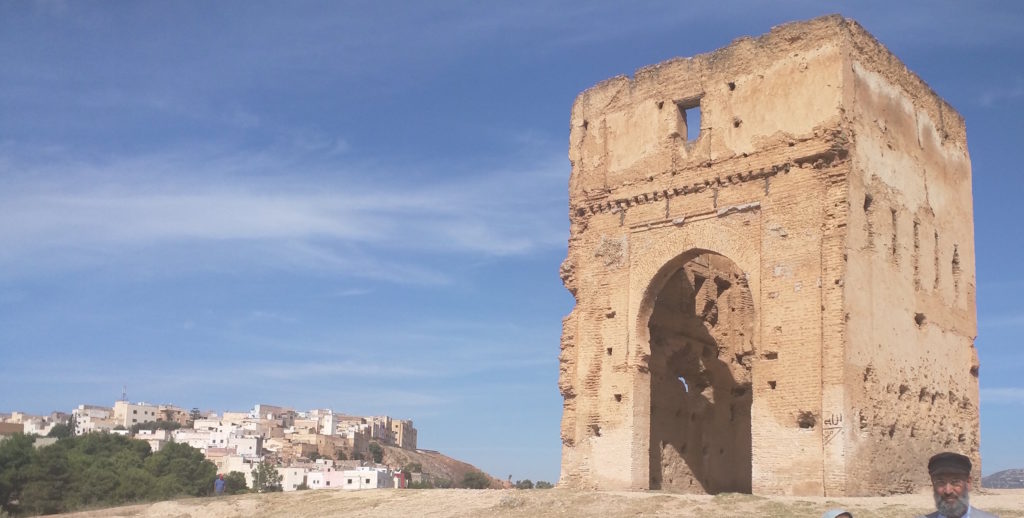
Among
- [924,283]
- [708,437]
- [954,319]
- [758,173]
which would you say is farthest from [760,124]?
[708,437]

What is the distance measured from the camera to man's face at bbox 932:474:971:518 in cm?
427

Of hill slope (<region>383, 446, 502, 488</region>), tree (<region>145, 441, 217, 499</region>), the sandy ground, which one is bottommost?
hill slope (<region>383, 446, 502, 488</region>)

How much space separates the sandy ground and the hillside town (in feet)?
133

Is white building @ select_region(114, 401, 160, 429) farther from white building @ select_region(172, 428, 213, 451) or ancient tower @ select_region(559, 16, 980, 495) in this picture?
ancient tower @ select_region(559, 16, 980, 495)

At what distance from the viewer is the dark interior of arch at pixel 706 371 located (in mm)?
20172

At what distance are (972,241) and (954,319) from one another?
190 centimetres

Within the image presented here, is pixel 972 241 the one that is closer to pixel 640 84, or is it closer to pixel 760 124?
pixel 760 124

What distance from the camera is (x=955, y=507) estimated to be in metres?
4.27

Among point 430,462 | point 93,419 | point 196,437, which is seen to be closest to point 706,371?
point 430,462

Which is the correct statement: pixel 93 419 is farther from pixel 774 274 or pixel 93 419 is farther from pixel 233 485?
pixel 774 274

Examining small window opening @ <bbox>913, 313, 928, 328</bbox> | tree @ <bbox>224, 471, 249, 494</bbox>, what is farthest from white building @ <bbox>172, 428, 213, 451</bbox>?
small window opening @ <bbox>913, 313, 928, 328</bbox>

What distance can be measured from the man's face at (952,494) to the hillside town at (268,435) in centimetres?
5550

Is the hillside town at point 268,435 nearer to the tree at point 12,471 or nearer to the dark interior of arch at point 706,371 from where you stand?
the tree at point 12,471

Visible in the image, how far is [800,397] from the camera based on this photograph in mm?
15867
